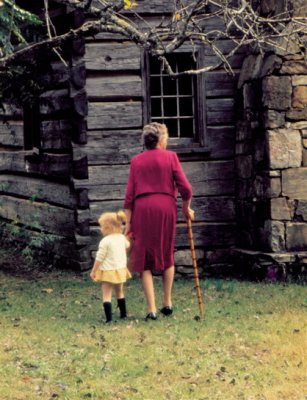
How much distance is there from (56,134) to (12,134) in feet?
8.16

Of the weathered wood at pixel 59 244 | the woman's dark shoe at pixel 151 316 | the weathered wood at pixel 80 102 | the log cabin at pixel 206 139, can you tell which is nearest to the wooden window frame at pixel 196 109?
the log cabin at pixel 206 139

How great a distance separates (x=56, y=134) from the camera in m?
13.6

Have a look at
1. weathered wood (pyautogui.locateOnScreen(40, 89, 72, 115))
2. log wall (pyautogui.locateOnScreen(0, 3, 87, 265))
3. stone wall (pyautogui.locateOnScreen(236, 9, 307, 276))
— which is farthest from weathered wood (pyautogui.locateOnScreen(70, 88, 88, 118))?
stone wall (pyautogui.locateOnScreen(236, 9, 307, 276))

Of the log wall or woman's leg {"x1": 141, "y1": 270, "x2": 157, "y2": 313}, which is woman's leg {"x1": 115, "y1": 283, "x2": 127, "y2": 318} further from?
the log wall

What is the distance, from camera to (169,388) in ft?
22.5

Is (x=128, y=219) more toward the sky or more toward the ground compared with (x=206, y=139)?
more toward the ground

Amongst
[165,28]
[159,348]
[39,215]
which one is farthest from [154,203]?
[39,215]

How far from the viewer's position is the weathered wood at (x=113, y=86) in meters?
12.4

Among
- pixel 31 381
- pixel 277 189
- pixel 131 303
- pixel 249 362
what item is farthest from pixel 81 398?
pixel 277 189

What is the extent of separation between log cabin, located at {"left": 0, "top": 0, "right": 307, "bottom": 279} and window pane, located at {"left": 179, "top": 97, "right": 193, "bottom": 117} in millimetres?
17

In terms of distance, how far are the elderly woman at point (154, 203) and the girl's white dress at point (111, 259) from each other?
0.28 meters

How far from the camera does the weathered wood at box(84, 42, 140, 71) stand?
12.4 meters

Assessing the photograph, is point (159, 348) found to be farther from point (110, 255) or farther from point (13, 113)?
point (13, 113)

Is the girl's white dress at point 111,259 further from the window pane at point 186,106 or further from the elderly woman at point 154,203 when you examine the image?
the window pane at point 186,106
